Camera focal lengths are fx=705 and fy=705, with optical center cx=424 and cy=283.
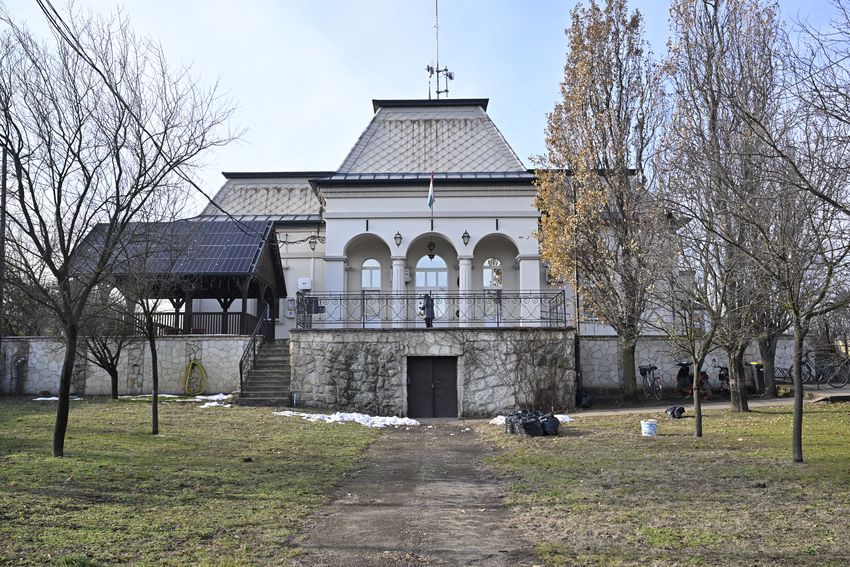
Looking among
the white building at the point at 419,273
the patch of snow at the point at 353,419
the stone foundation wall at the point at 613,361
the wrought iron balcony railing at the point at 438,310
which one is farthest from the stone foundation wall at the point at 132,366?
the stone foundation wall at the point at 613,361

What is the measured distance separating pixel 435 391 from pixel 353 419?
3.15 meters

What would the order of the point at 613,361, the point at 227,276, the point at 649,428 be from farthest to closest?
1. the point at 227,276
2. the point at 613,361
3. the point at 649,428

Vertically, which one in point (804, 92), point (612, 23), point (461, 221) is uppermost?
point (612, 23)

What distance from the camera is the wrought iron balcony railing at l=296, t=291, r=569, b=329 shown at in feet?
69.0

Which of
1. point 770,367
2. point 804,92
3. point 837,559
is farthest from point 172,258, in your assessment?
point 770,367

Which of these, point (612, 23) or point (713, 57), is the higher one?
point (612, 23)

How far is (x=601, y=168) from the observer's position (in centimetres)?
2008

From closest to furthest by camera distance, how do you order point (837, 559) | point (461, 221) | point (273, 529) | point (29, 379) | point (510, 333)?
1. point (837, 559)
2. point (273, 529)
3. point (510, 333)
4. point (29, 379)
5. point (461, 221)

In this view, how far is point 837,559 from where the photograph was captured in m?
5.22

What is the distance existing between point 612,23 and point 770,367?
10.7 m

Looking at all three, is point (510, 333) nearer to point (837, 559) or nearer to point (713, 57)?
point (713, 57)

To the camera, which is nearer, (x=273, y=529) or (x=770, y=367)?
(x=273, y=529)

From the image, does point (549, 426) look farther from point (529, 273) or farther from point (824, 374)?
point (824, 374)

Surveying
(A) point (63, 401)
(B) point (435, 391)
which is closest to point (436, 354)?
(B) point (435, 391)
